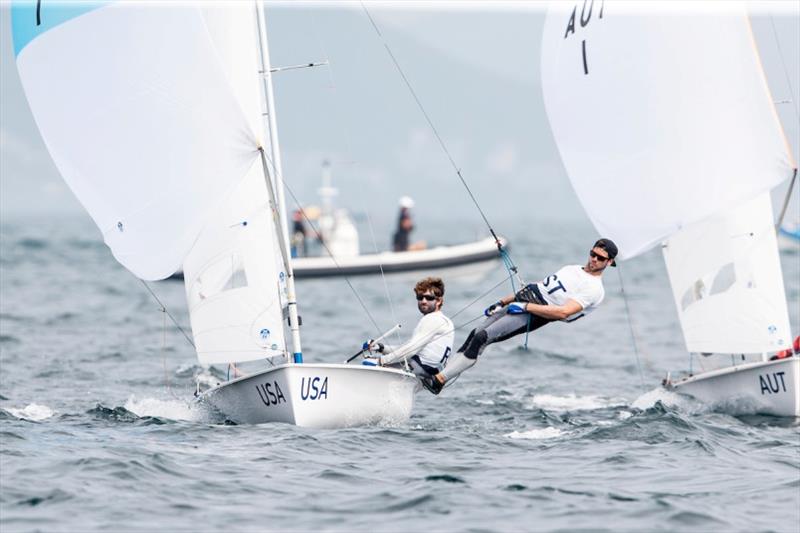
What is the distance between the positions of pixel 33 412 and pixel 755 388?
254 inches

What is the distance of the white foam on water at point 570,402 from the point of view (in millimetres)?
13484

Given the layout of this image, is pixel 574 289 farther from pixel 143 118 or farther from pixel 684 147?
pixel 143 118

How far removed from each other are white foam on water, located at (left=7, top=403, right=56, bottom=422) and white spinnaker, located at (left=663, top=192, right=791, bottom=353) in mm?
6409

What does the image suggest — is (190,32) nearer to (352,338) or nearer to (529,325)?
(529,325)

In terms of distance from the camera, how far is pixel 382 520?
26.6ft

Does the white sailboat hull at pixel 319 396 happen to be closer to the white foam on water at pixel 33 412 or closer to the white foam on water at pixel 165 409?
the white foam on water at pixel 165 409

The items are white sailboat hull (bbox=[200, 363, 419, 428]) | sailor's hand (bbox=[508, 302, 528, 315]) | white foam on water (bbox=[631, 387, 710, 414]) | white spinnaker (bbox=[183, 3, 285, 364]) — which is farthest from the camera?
white foam on water (bbox=[631, 387, 710, 414])

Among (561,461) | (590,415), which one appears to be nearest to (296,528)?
(561,461)

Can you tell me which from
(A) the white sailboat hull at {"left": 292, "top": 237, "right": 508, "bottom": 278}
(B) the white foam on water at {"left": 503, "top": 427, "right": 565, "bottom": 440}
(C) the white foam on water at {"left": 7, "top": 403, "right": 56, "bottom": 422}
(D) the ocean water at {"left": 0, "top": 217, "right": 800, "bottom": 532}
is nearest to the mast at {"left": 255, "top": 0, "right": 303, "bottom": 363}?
(D) the ocean water at {"left": 0, "top": 217, "right": 800, "bottom": 532}

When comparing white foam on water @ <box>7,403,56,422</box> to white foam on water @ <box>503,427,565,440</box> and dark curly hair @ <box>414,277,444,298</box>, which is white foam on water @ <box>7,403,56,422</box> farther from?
white foam on water @ <box>503,427,565,440</box>

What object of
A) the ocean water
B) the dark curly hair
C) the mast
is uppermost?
the mast

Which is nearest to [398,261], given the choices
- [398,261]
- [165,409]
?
[398,261]

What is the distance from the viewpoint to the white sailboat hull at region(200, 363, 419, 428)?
10.6 metres

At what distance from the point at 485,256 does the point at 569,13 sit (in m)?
16.3
